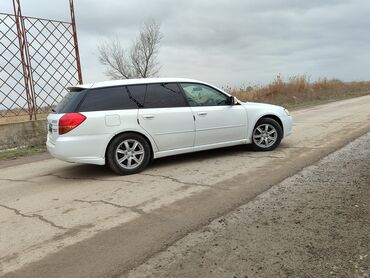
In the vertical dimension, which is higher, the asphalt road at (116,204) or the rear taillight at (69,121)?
the rear taillight at (69,121)

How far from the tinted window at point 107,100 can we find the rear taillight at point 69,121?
161 millimetres

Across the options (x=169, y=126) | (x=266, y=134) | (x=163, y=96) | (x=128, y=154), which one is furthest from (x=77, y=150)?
(x=266, y=134)

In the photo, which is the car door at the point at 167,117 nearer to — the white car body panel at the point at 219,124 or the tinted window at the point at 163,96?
the tinted window at the point at 163,96

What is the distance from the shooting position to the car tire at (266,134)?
8297 millimetres

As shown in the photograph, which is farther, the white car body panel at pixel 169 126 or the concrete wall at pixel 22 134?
the concrete wall at pixel 22 134

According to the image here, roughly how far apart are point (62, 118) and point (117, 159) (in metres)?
1.11

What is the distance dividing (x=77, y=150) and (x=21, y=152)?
170 inches

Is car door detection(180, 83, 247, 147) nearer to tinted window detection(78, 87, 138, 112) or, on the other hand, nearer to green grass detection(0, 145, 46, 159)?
tinted window detection(78, 87, 138, 112)

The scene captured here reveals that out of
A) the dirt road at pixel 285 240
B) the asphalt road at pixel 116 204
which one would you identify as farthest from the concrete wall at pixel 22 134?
the dirt road at pixel 285 240

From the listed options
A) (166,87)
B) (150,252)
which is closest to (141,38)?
(166,87)

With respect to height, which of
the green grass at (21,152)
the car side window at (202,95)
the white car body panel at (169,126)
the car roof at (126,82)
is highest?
the car roof at (126,82)

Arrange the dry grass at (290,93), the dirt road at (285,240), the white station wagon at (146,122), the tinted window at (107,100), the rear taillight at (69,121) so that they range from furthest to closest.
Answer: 1. the dry grass at (290,93)
2. the tinted window at (107,100)
3. the white station wagon at (146,122)
4. the rear taillight at (69,121)
5. the dirt road at (285,240)

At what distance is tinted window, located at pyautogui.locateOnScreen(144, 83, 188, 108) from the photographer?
288 inches

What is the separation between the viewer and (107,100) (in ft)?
22.9
